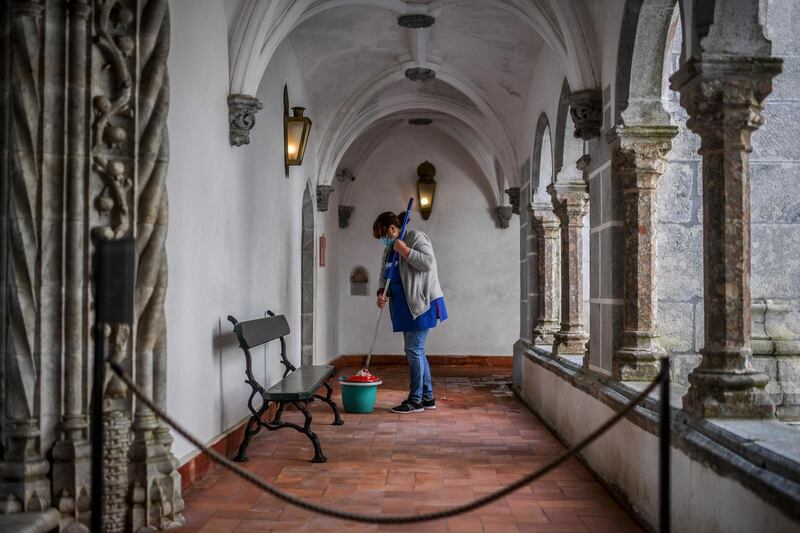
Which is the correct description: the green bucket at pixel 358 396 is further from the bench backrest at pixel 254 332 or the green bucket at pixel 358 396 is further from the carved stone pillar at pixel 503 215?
the carved stone pillar at pixel 503 215

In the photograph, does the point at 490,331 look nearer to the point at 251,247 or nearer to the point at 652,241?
the point at 251,247

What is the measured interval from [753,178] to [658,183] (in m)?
0.54

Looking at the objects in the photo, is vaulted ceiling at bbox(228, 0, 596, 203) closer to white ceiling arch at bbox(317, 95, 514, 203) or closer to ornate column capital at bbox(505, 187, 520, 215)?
white ceiling arch at bbox(317, 95, 514, 203)

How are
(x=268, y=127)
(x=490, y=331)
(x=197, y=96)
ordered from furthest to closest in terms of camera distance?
(x=490, y=331) < (x=268, y=127) < (x=197, y=96)

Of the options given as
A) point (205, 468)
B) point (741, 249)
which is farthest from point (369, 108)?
point (741, 249)

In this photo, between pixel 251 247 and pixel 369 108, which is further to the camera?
pixel 369 108

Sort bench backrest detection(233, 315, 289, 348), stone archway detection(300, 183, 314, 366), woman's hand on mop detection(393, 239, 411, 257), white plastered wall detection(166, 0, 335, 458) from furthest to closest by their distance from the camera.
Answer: stone archway detection(300, 183, 314, 366) < woman's hand on mop detection(393, 239, 411, 257) < bench backrest detection(233, 315, 289, 348) < white plastered wall detection(166, 0, 335, 458)

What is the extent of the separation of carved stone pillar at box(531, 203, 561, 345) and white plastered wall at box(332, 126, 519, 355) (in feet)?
15.7

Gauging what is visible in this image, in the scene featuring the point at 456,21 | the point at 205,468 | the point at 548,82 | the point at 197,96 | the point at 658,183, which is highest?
the point at 456,21

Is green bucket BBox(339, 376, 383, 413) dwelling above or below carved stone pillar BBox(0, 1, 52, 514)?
below

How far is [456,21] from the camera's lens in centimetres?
730

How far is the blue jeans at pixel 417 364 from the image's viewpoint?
6.40 meters

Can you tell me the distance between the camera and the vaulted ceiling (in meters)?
5.06

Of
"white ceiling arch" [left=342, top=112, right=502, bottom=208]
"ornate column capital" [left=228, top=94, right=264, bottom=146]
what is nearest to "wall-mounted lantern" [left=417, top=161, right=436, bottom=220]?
"white ceiling arch" [left=342, top=112, right=502, bottom=208]
